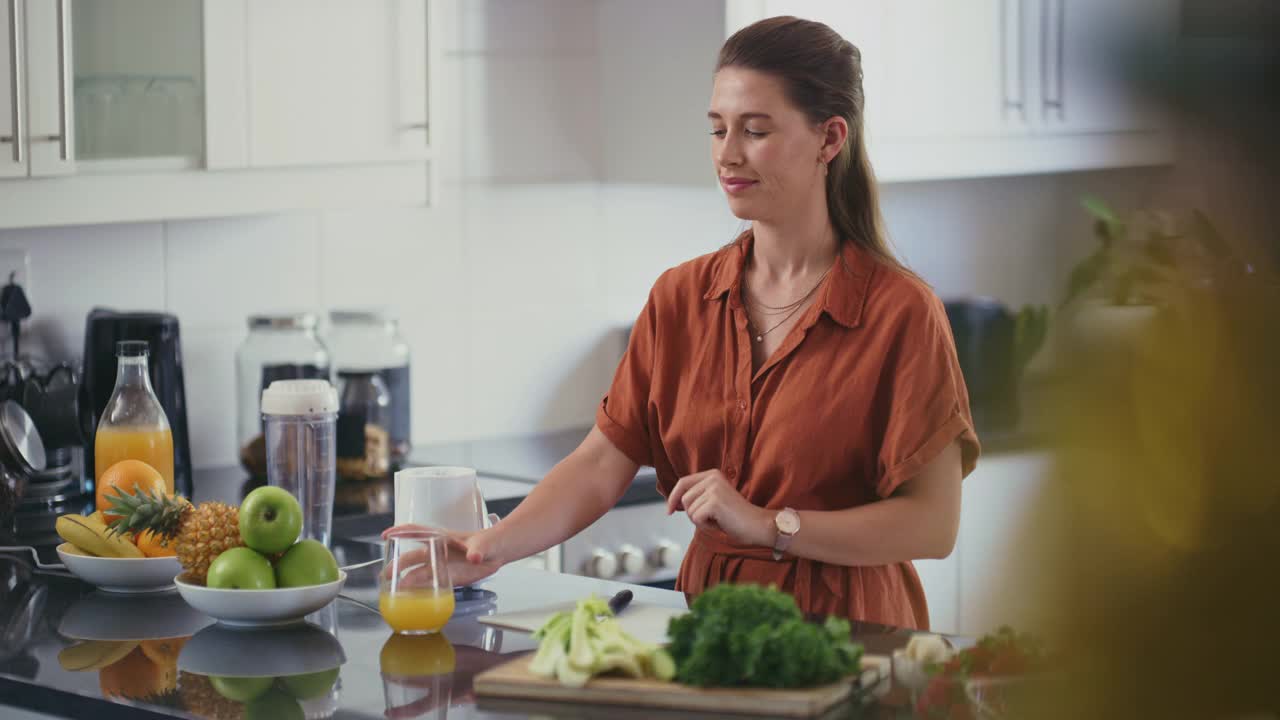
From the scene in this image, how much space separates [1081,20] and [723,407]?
5.82 ft

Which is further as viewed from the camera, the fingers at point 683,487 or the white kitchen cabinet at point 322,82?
the white kitchen cabinet at point 322,82

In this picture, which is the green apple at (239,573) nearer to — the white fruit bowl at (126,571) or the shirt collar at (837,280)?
Result: the white fruit bowl at (126,571)

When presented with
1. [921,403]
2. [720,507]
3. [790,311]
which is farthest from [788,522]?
[790,311]

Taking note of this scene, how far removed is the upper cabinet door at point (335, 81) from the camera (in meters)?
2.70

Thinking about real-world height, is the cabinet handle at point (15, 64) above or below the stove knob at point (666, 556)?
above

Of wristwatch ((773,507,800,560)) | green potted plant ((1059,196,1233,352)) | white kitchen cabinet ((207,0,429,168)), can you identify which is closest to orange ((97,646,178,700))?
wristwatch ((773,507,800,560))

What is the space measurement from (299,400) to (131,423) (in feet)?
1.02

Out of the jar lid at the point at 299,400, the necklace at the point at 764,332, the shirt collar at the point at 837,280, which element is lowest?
the jar lid at the point at 299,400

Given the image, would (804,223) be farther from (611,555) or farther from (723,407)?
(611,555)

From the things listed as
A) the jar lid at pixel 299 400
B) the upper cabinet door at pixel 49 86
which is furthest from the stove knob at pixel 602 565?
the upper cabinet door at pixel 49 86

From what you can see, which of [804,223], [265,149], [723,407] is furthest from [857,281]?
[265,149]

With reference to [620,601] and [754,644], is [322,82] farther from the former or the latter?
[754,644]

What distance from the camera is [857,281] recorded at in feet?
6.22

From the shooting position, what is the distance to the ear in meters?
1.91
